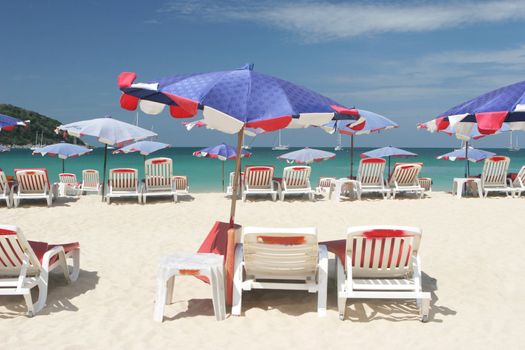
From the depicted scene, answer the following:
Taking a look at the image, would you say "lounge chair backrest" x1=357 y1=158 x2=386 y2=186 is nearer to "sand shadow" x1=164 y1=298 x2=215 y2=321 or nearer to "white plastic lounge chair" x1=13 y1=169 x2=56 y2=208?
"white plastic lounge chair" x1=13 y1=169 x2=56 y2=208

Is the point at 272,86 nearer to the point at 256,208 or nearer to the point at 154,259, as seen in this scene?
the point at 154,259

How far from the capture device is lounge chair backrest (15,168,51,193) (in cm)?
982

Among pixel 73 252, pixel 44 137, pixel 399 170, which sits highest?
pixel 44 137

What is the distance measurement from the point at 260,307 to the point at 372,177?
7606mm

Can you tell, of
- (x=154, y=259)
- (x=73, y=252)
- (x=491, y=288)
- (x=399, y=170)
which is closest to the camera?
(x=491, y=288)

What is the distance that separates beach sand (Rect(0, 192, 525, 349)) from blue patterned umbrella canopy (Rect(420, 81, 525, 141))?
1.62 meters

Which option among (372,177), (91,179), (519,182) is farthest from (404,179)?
(91,179)

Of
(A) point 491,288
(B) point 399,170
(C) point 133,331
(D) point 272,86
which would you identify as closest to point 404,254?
(A) point 491,288

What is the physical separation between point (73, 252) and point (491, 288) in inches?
169

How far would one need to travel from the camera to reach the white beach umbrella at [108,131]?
9.55 m

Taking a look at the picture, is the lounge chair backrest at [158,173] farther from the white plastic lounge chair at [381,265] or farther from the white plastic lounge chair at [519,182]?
the white plastic lounge chair at [519,182]

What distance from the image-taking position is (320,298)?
3.86 metres

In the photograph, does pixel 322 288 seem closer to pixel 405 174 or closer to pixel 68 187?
pixel 405 174

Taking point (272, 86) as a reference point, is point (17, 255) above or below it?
below
